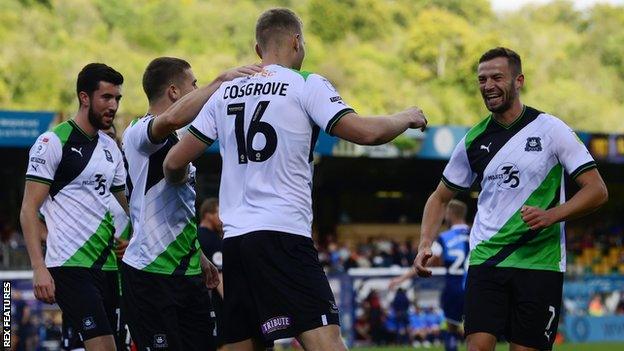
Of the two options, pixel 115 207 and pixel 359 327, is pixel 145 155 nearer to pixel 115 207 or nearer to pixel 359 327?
pixel 115 207

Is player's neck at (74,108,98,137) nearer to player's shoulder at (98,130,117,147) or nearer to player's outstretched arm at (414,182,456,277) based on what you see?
player's shoulder at (98,130,117,147)

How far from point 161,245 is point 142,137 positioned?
0.78 m

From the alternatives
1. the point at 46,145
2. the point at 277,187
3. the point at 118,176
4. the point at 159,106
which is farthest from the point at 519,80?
the point at 46,145

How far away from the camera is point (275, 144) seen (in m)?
6.46

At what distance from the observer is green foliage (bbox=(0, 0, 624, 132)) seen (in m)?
59.3

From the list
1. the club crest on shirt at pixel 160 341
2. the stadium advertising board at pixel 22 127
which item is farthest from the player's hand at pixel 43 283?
the stadium advertising board at pixel 22 127

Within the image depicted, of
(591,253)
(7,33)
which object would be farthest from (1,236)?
(7,33)

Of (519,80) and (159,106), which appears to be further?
(519,80)

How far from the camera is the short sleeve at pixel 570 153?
8.01 meters

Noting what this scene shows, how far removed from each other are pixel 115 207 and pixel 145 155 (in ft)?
8.78

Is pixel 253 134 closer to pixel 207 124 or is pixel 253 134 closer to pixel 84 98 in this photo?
pixel 207 124

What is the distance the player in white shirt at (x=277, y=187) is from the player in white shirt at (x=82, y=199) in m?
2.36

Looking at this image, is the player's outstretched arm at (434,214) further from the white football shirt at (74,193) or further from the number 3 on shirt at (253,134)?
the white football shirt at (74,193)

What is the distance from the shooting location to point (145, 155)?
8000mm
